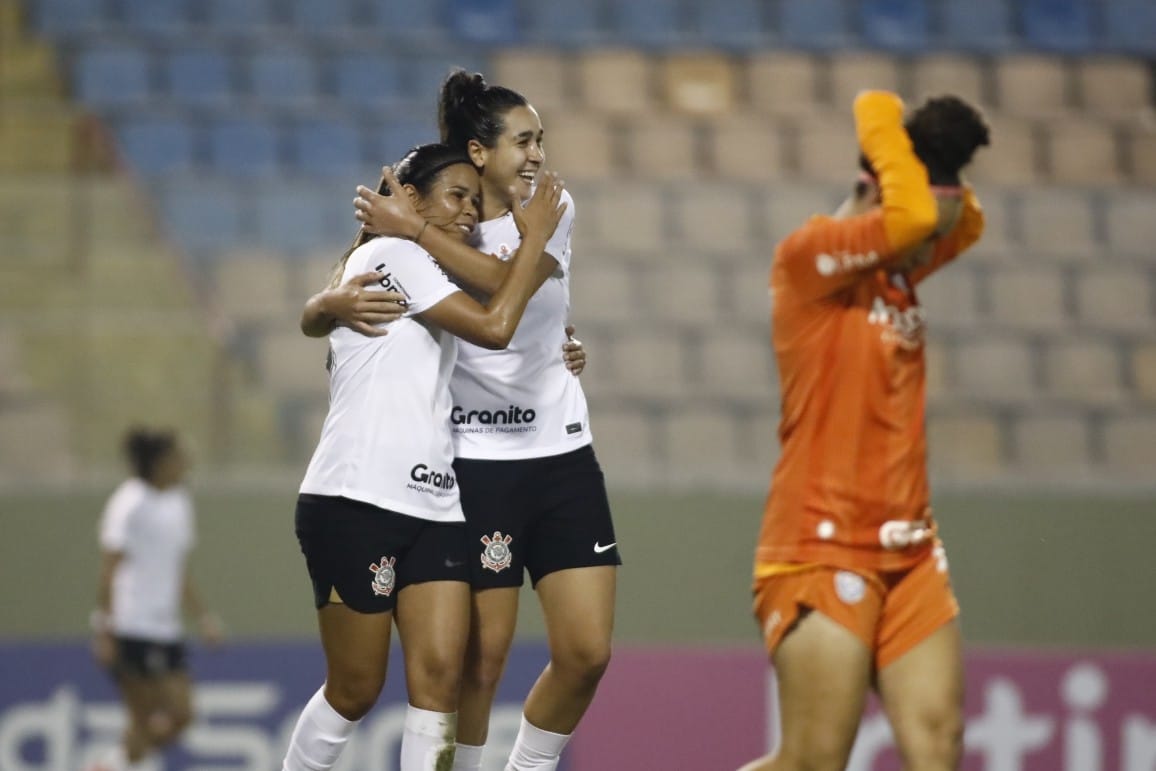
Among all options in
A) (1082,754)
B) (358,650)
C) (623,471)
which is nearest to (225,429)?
(623,471)

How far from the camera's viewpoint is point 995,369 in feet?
31.6

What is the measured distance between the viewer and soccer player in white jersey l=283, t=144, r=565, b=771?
4.31 metres

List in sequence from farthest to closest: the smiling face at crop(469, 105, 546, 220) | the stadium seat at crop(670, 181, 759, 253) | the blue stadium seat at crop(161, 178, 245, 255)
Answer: the stadium seat at crop(670, 181, 759, 253), the blue stadium seat at crop(161, 178, 245, 255), the smiling face at crop(469, 105, 546, 220)

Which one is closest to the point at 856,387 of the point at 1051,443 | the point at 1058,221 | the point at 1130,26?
the point at 1051,443

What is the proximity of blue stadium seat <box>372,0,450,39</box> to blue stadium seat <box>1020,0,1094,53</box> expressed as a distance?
3.62 meters

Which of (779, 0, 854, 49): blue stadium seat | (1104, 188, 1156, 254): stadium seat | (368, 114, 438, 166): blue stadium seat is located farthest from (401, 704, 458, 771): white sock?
(779, 0, 854, 49): blue stadium seat

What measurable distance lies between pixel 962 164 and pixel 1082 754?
3.82 metres

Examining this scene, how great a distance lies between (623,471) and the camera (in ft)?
29.9

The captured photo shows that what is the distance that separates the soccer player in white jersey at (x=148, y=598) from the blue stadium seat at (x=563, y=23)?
3991mm

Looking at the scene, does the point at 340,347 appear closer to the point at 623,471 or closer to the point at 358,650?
the point at 358,650

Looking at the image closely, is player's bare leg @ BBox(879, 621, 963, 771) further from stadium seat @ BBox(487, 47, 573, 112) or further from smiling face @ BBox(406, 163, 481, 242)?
stadium seat @ BBox(487, 47, 573, 112)

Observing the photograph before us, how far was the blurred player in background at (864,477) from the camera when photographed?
14.0 ft

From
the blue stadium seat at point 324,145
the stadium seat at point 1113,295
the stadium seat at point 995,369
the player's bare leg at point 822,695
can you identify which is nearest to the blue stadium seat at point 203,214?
the blue stadium seat at point 324,145

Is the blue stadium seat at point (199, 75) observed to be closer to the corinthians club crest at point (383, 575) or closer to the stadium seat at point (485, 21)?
the stadium seat at point (485, 21)
